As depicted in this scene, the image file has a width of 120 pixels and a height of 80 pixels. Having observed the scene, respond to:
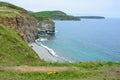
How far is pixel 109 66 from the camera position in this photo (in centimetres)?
2266

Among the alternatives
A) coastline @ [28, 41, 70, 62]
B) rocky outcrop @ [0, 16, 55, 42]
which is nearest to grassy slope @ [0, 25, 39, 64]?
rocky outcrop @ [0, 16, 55, 42]

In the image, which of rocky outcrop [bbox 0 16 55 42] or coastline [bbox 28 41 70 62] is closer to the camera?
coastline [bbox 28 41 70 62]

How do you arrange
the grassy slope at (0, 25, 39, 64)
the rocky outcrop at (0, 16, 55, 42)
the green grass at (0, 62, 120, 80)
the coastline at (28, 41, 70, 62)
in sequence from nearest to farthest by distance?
the green grass at (0, 62, 120, 80), the grassy slope at (0, 25, 39, 64), the coastline at (28, 41, 70, 62), the rocky outcrop at (0, 16, 55, 42)

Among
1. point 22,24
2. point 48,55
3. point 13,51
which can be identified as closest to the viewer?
point 13,51

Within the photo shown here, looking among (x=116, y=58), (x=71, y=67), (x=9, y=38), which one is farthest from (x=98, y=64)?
(x=116, y=58)

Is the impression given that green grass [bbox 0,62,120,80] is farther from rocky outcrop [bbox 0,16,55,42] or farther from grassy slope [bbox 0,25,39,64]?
rocky outcrop [bbox 0,16,55,42]

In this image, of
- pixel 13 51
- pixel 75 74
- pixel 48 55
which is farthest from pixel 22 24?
pixel 75 74

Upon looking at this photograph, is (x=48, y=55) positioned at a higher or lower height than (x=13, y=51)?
lower

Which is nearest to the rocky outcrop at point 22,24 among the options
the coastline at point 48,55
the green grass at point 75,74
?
the coastline at point 48,55

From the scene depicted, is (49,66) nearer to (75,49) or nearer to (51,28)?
(75,49)

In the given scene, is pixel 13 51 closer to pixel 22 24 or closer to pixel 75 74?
pixel 75 74

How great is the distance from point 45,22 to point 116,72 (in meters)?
113

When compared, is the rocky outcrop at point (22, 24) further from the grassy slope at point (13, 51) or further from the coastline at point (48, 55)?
the grassy slope at point (13, 51)

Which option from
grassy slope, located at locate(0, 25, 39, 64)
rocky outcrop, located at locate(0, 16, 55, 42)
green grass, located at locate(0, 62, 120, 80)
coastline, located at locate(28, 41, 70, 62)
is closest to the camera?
green grass, located at locate(0, 62, 120, 80)
